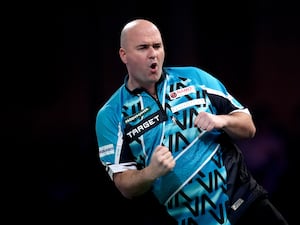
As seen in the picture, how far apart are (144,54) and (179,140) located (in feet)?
1.40

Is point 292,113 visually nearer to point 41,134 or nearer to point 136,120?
point 41,134

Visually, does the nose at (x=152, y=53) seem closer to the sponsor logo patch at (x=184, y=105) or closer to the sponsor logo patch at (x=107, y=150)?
the sponsor logo patch at (x=184, y=105)

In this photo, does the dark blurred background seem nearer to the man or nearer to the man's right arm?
the man

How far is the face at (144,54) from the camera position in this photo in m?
2.80

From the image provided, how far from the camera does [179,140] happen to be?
2748 mm

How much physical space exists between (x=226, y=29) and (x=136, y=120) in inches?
125

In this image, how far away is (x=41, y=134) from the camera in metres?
5.32

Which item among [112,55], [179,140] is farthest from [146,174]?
[112,55]

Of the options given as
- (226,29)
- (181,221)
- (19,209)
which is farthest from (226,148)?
(226,29)

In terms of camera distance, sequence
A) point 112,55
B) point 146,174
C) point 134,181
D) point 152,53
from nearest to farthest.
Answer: point 146,174 < point 134,181 < point 152,53 < point 112,55

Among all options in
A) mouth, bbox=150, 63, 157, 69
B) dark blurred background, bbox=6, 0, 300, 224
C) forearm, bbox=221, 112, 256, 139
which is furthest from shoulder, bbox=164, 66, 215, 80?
dark blurred background, bbox=6, 0, 300, 224

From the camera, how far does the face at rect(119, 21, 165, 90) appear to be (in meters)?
2.80

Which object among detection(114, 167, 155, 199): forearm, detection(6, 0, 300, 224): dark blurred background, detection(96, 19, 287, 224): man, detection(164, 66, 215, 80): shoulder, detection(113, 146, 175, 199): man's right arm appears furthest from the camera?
detection(6, 0, 300, 224): dark blurred background

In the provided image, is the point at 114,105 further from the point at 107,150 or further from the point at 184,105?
the point at 184,105
